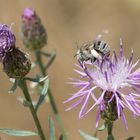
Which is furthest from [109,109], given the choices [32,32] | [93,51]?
[32,32]

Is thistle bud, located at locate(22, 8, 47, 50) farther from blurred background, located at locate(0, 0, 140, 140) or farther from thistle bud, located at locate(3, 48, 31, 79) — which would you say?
blurred background, located at locate(0, 0, 140, 140)

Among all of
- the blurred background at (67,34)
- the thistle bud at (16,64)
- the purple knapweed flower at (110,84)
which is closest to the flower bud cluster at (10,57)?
the thistle bud at (16,64)

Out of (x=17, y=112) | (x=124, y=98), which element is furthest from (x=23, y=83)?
(x=17, y=112)

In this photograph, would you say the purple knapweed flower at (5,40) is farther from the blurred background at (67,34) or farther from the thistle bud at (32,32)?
the blurred background at (67,34)

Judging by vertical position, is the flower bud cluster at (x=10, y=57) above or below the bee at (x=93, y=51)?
above

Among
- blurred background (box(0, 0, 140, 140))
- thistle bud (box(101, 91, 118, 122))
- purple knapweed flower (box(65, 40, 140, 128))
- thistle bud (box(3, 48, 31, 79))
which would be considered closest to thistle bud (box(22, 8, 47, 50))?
thistle bud (box(3, 48, 31, 79))

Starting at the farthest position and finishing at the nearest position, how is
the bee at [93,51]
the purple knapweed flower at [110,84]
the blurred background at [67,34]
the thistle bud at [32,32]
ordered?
the blurred background at [67,34] → the thistle bud at [32,32] → the bee at [93,51] → the purple knapweed flower at [110,84]

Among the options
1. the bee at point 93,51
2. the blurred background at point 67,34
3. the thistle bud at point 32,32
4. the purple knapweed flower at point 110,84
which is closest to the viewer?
the purple knapweed flower at point 110,84

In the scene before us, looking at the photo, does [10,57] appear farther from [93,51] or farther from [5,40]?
[93,51]
